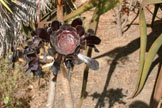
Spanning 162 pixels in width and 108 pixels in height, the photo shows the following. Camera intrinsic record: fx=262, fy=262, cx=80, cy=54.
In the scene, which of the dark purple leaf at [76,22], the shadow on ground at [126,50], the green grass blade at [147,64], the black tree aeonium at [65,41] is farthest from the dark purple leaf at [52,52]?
the shadow on ground at [126,50]

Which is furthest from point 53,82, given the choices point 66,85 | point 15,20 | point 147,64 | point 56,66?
point 15,20

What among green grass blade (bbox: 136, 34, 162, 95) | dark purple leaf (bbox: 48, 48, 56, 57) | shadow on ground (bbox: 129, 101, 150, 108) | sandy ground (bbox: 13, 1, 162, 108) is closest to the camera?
dark purple leaf (bbox: 48, 48, 56, 57)

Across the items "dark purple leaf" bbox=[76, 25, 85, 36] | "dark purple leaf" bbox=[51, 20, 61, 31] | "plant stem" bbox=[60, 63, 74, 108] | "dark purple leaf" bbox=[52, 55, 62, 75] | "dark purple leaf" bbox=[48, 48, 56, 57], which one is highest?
"dark purple leaf" bbox=[51, 20, 61, 31]

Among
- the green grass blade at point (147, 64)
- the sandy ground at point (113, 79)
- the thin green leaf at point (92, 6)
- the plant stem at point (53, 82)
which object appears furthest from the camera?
the sandy ground at point (113, 79)

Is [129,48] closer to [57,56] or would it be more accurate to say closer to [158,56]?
[158,56]

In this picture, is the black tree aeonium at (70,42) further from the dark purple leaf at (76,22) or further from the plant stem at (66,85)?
the plant stem at (66,85)

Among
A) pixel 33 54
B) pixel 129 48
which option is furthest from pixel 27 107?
pixel 33 54

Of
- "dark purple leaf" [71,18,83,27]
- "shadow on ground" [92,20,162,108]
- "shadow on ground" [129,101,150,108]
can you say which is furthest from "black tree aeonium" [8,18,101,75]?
"shadow on ground" [92,20,162,108]

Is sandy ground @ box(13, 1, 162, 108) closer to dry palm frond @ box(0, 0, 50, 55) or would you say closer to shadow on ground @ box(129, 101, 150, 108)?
shadow on ground @ box(129, 101, 150, 108)

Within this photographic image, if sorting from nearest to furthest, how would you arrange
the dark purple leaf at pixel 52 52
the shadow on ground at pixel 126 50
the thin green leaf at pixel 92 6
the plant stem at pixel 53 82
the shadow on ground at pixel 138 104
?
the dark purple leaf at pixel 52 52, the plant stem at pixel 53 82, the thin green leaf at pixel 92 6, the shadow on ground at pixel 138 104, the shadow on ground at pixel 126 50
